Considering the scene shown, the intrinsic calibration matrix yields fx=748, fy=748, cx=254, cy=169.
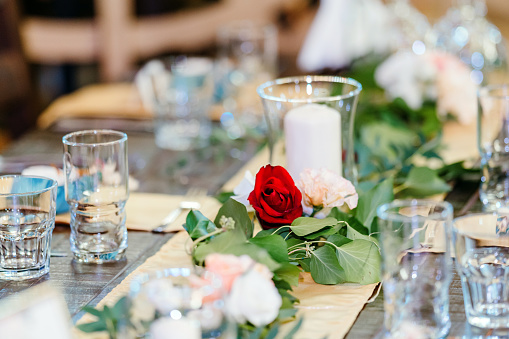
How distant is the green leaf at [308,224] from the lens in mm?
941

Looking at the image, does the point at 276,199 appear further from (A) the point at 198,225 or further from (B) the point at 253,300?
(B) the point at 253,300

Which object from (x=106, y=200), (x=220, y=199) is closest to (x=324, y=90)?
(x=220, y=199)

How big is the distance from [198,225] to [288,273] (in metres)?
0.14

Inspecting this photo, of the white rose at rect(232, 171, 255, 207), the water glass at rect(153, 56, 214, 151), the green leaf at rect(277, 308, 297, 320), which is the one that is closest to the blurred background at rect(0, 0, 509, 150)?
the water glass at rect(153, 56, 214, 151)

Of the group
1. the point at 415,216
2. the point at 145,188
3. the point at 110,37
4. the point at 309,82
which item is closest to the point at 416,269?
the point at 415,216

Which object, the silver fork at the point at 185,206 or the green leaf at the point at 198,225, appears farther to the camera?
the silver fork at the point at 185,206

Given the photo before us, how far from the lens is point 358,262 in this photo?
935mm

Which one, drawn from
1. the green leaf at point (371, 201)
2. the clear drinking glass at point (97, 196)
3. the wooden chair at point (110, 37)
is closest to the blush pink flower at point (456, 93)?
the green leaf at point (371, 201)

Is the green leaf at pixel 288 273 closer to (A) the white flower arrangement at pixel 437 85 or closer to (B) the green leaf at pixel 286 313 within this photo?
(B) the green leaf at pixel 286 313

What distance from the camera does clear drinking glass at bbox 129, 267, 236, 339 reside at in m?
0.66

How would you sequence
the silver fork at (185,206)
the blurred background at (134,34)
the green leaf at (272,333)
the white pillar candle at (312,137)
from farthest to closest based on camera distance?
the blurred background at (134,34) → the silver fork at (185,206) → the white pillar candle at (312,137) → the green leaf at (272,333)

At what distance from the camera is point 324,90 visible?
4.03 ft

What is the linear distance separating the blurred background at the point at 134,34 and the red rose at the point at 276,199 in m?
1.37

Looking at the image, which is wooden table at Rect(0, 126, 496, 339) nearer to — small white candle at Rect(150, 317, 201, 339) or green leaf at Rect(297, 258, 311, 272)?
green leaf at Rect(297, 258, 311, 272)
